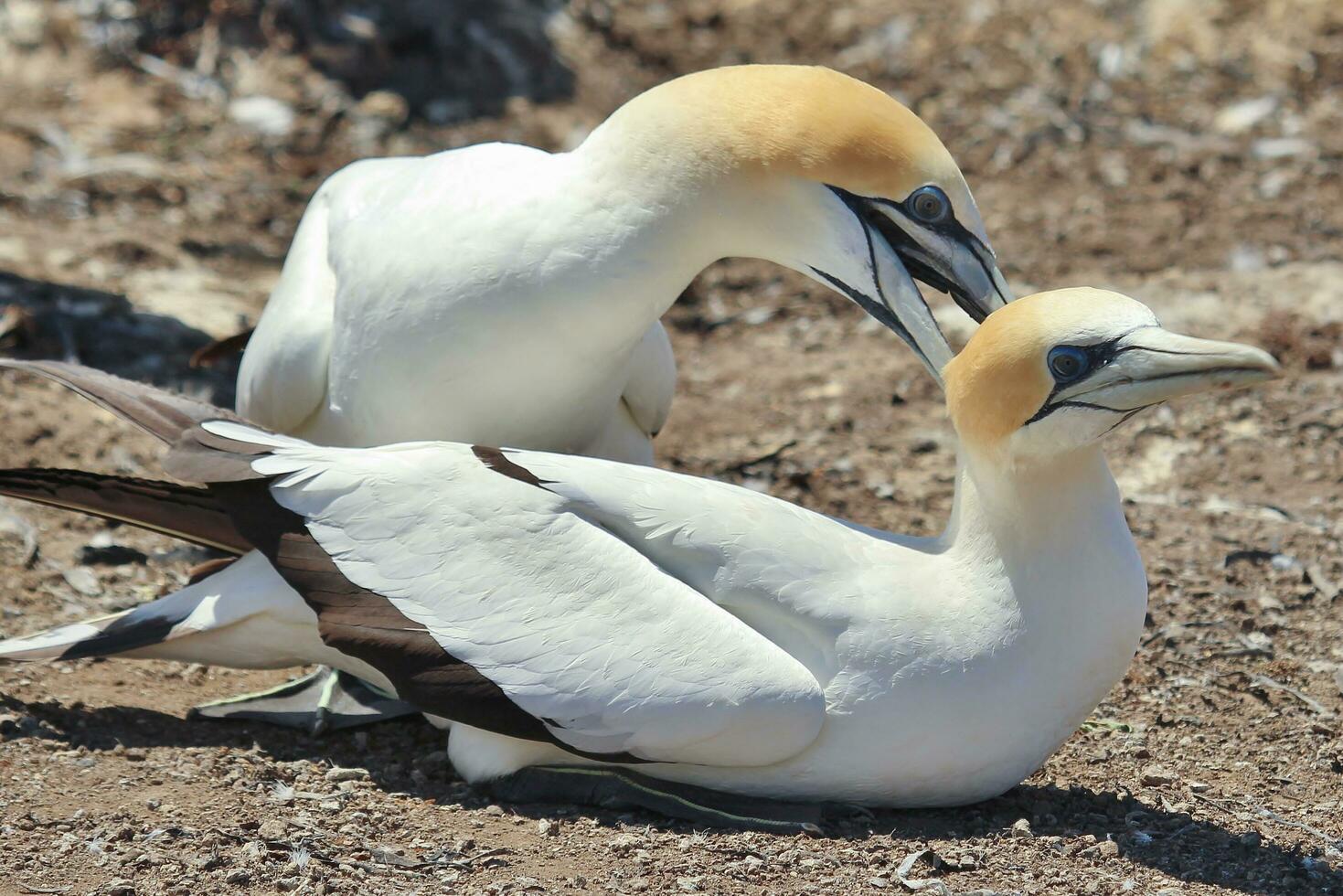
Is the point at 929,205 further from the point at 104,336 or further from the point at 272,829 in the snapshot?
the point at 104,336

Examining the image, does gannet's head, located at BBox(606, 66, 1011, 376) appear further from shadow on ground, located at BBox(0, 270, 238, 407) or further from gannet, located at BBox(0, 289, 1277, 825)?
shadow on ground, located at BBox(0, 270, 238, 407)

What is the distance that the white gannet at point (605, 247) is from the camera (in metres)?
4.27

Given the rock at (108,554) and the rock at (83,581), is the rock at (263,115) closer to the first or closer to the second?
the rock at (108,554)

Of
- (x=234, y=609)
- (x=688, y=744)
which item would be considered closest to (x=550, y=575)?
(x=688, y=744)

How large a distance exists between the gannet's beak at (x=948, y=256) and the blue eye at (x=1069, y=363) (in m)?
0.57

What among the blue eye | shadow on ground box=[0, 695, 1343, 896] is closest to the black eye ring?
the blue eye

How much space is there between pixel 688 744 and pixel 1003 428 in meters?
1.02

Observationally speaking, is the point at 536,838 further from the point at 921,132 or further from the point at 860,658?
the point at 921,132

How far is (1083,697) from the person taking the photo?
4.05 meters

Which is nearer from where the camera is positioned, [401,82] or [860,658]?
[860,658]

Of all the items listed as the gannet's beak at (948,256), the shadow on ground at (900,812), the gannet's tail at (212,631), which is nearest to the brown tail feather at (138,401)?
the gannet's tail at (212,631)

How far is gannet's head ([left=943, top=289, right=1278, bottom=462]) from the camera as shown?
3.70 metres

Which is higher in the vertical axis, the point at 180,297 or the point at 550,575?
the point at 550,575

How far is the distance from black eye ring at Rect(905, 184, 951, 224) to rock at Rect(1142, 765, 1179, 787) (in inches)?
59.4
